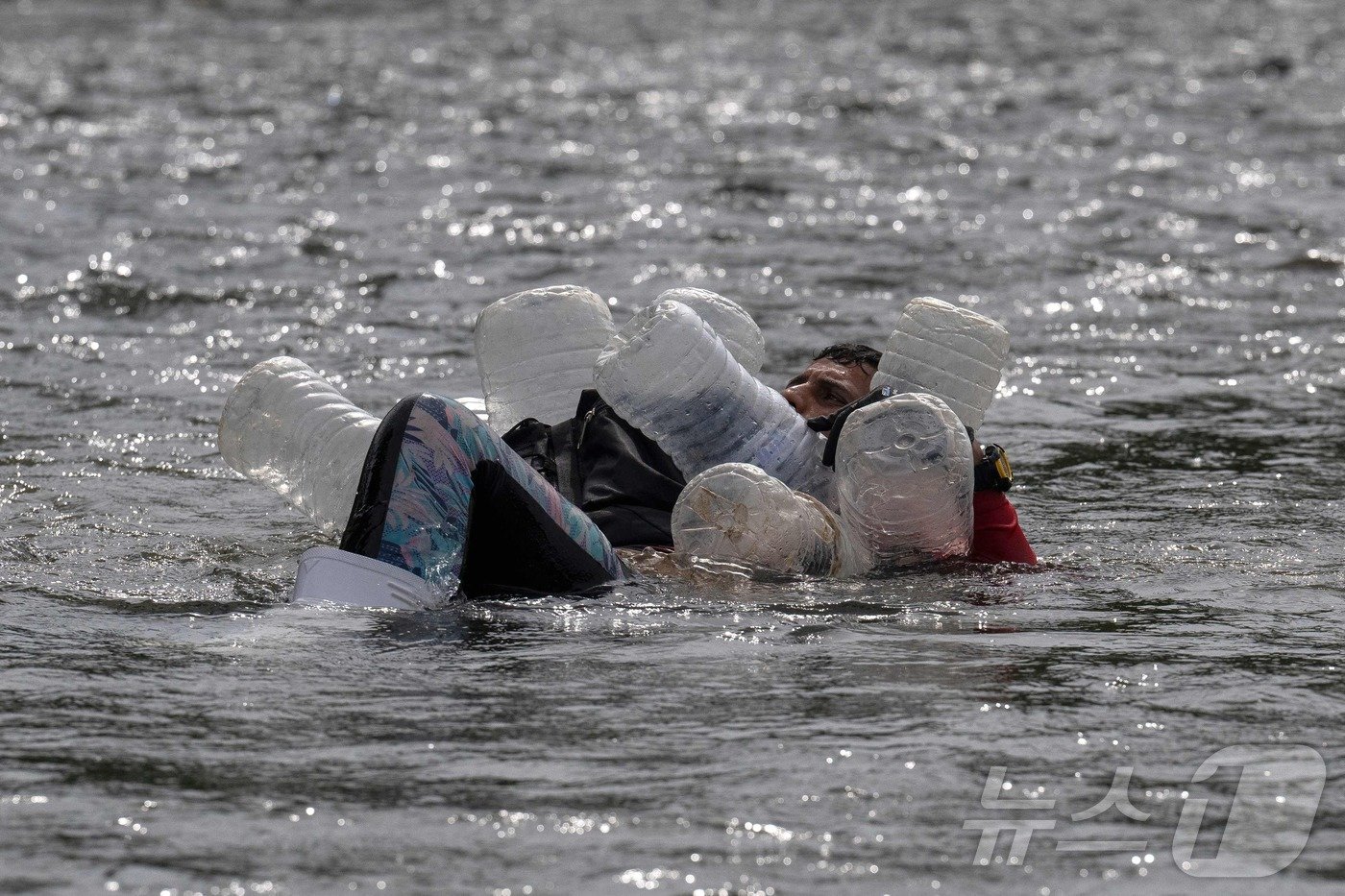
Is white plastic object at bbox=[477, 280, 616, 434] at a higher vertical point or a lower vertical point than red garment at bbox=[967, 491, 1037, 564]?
higher

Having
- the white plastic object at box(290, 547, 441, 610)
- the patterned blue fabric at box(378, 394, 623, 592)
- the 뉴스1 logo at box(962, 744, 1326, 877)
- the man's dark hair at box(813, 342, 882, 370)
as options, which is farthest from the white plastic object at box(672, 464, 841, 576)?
the 뉴스1 logo at box(962, 744, 1326, 877)

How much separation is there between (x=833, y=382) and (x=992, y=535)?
85cm

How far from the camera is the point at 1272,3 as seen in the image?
96.6 feet

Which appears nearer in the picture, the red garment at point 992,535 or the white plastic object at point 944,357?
the red garment at point 992,535

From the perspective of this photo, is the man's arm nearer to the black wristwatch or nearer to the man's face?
the black wristwatch

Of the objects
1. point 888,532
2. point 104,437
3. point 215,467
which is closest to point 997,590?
point 888,532

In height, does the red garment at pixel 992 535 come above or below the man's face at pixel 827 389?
below

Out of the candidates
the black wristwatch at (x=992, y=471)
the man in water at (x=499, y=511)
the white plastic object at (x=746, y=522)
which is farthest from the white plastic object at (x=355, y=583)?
the black wristwatch at (x=992, y=471)

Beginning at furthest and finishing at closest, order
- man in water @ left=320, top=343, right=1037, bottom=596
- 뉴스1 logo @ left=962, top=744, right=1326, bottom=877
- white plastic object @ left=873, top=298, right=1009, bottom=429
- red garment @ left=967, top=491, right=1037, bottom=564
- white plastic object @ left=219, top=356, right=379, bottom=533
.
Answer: white plastic object @ left=873, top=298, right=1009, bottom=429, white plastic object @ left=219, top=356, right=379, bottom=533, red garment @ left=967, top=491, right=1037, bottom=564, man in water @ left=320, top=343, right=1037, bottom=596, 뉴스1 logo @ left=962, top=744, right=1326, bottom=877

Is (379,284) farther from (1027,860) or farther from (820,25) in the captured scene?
(820,25)

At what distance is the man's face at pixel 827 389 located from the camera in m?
5.69

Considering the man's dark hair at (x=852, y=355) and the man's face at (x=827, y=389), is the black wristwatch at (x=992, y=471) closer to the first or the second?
the man's face at (x=827, y=389)

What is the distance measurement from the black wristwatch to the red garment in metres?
0.08

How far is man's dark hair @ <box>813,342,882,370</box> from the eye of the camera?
584 centimetres
